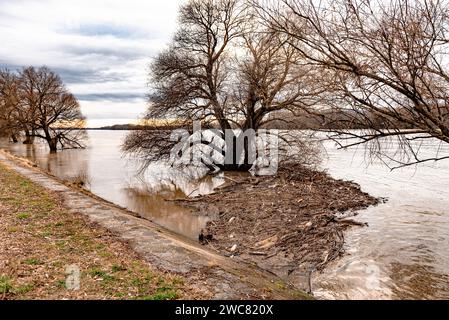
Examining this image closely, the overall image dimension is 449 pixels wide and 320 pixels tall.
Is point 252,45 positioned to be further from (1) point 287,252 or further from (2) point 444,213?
(1) point 287,252

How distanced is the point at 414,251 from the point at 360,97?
443 centimetres

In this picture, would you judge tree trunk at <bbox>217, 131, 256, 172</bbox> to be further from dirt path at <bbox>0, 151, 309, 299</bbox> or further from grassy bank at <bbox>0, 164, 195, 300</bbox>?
grassy bank at <bbox>0, 164, 195, 300</bbox>

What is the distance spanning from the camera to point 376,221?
408 inches

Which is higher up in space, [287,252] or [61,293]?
[61,293]

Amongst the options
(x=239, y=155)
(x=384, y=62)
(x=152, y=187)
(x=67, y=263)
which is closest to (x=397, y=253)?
(x=384, y=62)

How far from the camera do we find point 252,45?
60.6 feet

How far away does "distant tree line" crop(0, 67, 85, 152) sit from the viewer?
37.4 metres

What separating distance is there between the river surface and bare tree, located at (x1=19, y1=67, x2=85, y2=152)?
57.7 ft

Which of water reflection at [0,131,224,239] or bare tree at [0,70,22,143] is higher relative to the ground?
bare tree at [0,70,22,143]

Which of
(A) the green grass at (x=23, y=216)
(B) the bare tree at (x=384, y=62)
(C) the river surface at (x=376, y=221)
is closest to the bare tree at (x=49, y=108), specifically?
(C) the river surface at (x=376, y=221)

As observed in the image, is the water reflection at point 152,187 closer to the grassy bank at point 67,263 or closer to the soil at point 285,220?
the soil at point 285,220

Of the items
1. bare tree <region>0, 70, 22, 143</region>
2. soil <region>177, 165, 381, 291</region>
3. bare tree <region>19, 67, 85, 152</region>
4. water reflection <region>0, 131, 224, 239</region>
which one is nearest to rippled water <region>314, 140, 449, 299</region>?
soil <region>177, 165, 381, 291</region>
